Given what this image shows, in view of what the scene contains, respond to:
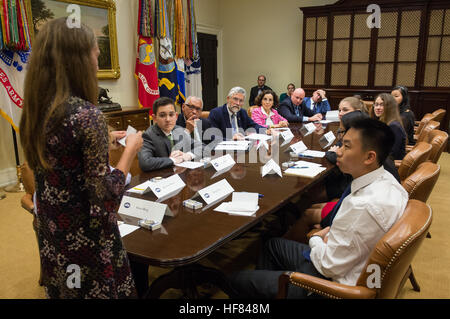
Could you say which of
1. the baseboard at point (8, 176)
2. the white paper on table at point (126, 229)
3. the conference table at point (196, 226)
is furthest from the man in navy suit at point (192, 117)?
the baseboard at point (8, 176)

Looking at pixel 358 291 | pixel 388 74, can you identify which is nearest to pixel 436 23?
pixel 388 74

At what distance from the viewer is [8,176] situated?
456 cm

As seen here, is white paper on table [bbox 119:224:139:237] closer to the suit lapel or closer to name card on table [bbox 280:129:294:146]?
the suit lapel

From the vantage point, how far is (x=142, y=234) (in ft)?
4.74

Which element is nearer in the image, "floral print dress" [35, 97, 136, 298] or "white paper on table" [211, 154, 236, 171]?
"floral print dress" [35, 97, 136, 298]

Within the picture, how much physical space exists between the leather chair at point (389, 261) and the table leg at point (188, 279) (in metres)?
0.57

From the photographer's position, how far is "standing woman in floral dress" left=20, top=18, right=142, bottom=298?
981 mm

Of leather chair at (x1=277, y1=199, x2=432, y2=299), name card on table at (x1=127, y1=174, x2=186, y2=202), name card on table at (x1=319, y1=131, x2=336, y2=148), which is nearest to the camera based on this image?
leather chair at (x1=277, y1=199, x2=432, y2=299)

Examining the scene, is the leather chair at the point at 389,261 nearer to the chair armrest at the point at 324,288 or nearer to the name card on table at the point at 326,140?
the chair armrest at the point at 324,288

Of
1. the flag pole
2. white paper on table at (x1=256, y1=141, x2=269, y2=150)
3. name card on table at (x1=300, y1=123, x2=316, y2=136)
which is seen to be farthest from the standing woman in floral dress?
the flag pole

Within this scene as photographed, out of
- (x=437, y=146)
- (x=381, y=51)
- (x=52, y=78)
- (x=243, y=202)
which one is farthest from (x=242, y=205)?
(x=381, y=51)

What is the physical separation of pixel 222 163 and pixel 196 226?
1.03 meters

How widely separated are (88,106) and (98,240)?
41 cm

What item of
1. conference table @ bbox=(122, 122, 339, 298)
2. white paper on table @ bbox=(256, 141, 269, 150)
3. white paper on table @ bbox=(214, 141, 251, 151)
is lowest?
conference table @ bbox=(122, 122, 339, 298)
